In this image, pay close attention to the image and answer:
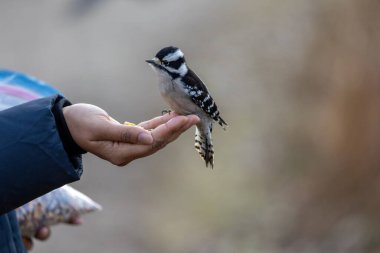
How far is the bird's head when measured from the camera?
3.55 meters

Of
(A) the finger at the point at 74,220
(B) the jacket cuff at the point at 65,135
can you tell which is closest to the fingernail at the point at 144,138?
(B) the jacket cuff at the point at 65,135

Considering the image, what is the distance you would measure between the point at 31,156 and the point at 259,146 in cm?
715

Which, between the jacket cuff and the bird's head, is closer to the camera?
the jacket cuff

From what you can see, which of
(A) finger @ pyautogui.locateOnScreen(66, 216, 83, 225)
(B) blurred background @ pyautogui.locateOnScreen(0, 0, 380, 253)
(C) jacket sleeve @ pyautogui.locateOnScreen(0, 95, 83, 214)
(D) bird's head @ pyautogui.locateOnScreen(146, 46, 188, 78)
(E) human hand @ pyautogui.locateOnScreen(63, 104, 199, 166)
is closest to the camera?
(C) jacket sleeve @ pyautogui.locateOnScreen(0, 95, 83, 214)

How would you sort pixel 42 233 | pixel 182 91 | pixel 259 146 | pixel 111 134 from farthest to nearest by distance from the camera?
pixel 259 146
pixel 42 233
pixel 182 91
pixel 111 134

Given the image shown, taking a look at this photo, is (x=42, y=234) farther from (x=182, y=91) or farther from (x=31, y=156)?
(x=31, y=156)

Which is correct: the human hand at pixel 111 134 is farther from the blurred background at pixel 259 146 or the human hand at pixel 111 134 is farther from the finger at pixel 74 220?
the blurred background at pixel 259 146

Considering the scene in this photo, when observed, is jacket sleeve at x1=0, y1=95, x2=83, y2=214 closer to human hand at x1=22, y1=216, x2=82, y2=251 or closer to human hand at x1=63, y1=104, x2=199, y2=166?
human hand at x1=63, y1=104, x2=199, y2=166

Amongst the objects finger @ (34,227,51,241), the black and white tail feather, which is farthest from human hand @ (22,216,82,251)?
the black and white tail feather

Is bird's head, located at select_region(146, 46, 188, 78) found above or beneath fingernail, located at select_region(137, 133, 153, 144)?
above

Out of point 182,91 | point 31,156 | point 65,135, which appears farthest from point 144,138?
point 182,91

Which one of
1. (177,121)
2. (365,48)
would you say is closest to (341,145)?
(365,48)

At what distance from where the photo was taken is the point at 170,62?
3.59 meters

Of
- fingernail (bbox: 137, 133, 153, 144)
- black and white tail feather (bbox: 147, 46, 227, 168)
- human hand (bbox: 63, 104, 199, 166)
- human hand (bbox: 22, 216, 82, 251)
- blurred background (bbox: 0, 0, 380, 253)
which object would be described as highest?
blurred background (bbox: 0, 0, 380, 253)
